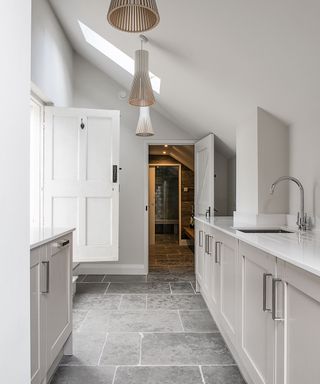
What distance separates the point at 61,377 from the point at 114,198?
1.86 metres

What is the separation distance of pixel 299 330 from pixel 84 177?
273cm

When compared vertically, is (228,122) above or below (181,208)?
above

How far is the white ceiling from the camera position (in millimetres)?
1703

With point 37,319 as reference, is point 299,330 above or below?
above

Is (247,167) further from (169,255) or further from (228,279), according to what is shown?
(169,255)

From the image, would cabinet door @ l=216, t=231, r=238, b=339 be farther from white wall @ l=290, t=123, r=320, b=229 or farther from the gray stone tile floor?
white wall @ l=290, t=123, r=320, b=229

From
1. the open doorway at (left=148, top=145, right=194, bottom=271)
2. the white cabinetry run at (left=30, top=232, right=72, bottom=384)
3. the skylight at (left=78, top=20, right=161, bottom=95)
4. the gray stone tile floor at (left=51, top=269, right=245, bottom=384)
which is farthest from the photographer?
the open doorway at (left=148, top=145, right=194, bottom=271)

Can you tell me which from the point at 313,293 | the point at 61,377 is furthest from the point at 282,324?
the point at 61,377

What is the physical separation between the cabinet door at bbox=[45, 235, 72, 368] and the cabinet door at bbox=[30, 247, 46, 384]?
0.10 m

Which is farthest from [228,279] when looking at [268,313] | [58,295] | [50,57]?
Result: [50,57]

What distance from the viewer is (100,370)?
81.0 inches
